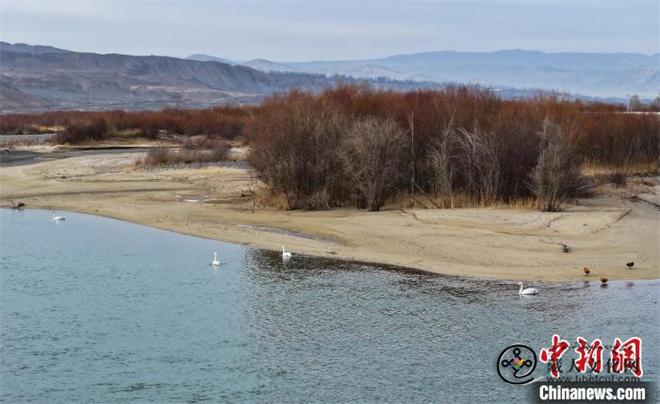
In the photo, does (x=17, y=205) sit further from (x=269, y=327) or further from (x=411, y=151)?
(x=269, y=327)

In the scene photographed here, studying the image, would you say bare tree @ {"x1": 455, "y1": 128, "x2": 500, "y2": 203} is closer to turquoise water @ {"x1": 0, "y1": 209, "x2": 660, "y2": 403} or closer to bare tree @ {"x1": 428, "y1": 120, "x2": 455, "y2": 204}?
bare tree @ {"x1": 428, "y1": 120, "x2": 455, "y2": 204}

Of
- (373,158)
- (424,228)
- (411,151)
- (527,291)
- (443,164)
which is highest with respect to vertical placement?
(411,151)

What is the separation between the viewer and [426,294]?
795 inches

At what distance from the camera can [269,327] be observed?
1761 centimetres

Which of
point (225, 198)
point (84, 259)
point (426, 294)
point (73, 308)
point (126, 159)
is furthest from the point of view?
point (126, 159)

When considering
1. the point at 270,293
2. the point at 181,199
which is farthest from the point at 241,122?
the point at 270,293

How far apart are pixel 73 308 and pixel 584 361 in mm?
10577

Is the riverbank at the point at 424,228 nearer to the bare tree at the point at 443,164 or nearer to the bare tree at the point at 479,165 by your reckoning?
the bare tree at the point at 479,165

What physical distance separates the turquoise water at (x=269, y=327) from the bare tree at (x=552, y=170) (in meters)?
8.62

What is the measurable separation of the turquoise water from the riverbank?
4.54 ft

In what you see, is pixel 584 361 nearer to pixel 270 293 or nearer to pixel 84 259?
pixel 270 293

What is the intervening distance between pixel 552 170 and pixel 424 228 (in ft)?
18.1

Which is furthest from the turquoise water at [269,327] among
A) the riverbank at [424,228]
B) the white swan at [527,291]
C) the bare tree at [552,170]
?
the bare tree at [552,170]

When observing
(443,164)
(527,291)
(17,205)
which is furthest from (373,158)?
(17,205)
